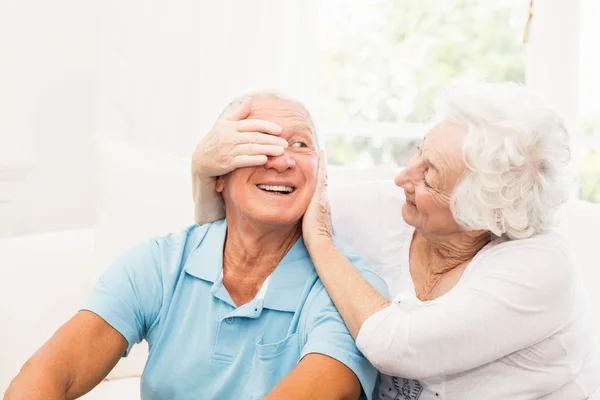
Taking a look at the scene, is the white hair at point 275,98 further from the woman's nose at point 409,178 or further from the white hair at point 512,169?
the white hair at point 512,169

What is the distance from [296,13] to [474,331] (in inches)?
74.7

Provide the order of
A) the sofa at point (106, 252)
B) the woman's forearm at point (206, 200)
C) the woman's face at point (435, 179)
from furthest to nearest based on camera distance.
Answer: the sofa at point (106, 252) → the woman's forearm at point (206, 200) → the woman's face at point (435, 179)

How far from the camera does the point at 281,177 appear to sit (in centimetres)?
167

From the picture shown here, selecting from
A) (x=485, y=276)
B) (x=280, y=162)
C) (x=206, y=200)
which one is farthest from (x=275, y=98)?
(x=485, y=276)

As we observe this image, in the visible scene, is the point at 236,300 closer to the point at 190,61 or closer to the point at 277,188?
the point at 277,188

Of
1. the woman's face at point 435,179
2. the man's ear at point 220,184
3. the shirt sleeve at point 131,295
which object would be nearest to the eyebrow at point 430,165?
the woman's face at point 435,179

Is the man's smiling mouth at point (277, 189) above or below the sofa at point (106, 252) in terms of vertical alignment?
above

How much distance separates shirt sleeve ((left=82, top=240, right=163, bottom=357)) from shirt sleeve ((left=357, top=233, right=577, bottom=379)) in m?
0.50

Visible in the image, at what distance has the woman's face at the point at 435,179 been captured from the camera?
1.57 m

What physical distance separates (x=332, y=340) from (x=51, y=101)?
2.09 meters

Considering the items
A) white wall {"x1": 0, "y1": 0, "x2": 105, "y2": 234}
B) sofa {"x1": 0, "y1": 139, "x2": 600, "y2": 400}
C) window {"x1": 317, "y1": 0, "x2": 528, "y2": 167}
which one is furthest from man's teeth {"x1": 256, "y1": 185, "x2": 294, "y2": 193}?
white wall {"x1": 0, "y1": 0, "x2": 105, "y2": 234}

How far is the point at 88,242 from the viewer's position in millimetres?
2414

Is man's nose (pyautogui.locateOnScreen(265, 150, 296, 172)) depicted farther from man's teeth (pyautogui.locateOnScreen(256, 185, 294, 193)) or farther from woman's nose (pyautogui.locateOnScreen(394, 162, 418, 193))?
woman's nose (pyautogui.locateOnScreen(394, 162, 418, 193))

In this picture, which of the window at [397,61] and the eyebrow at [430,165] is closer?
the eyebrow at [430,165]
